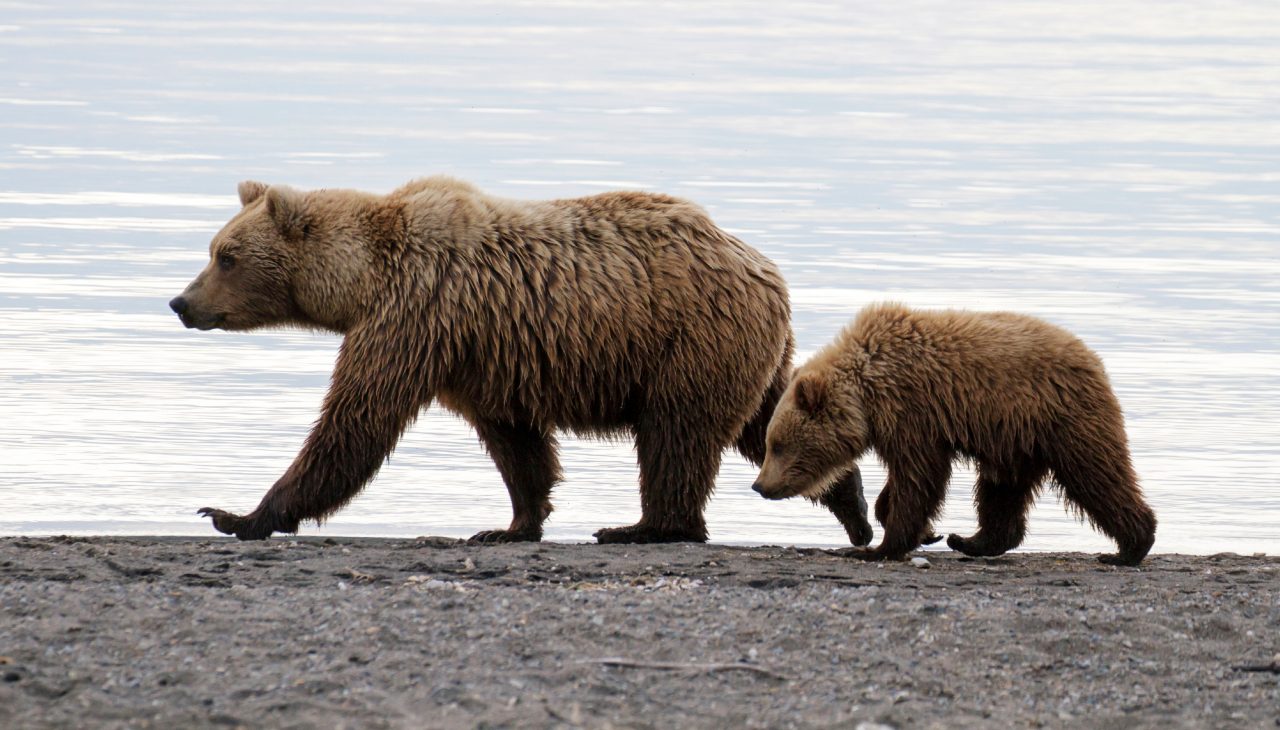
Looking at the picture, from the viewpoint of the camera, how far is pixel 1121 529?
8.61 metres

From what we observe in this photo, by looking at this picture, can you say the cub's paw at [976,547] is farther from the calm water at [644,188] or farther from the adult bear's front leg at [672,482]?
the adult bear's front leg at [672,482]

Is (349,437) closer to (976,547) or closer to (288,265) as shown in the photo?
(288,265)

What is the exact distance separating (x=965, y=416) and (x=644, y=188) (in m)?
10.4

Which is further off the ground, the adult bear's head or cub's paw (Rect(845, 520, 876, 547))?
the adult bear's head

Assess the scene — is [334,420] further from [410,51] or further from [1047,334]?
[410,51]

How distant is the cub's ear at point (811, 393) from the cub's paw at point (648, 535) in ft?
2.24

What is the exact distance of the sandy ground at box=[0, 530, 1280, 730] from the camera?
5.92 m

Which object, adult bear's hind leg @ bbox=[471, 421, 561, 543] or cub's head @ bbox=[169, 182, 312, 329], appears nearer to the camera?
cub's head @ bbox=[169, 182, 312, 329]

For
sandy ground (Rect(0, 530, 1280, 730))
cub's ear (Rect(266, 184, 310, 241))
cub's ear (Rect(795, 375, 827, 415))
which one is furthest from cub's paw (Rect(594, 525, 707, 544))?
cub's ear (Rect(266, 184, 310, 241))

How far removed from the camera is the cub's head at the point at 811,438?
888 cm

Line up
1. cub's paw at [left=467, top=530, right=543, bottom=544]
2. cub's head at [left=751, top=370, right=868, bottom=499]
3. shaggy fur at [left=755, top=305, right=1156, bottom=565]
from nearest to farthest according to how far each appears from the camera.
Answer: shaggy fur at [left=755, top=305, right=1156, bottom=565]
cub's head at [left=751, top=370, right=868, bottom=499]
cub's paw at [left=467, top=530, right=543, bottom=544]

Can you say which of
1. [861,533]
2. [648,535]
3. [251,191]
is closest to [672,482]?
[648,535]

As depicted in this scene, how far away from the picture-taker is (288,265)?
29.4 ft

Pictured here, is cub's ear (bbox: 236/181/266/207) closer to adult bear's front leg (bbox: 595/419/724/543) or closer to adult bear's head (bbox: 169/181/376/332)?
adult bear's head (bbox: 169/181/376/332)
